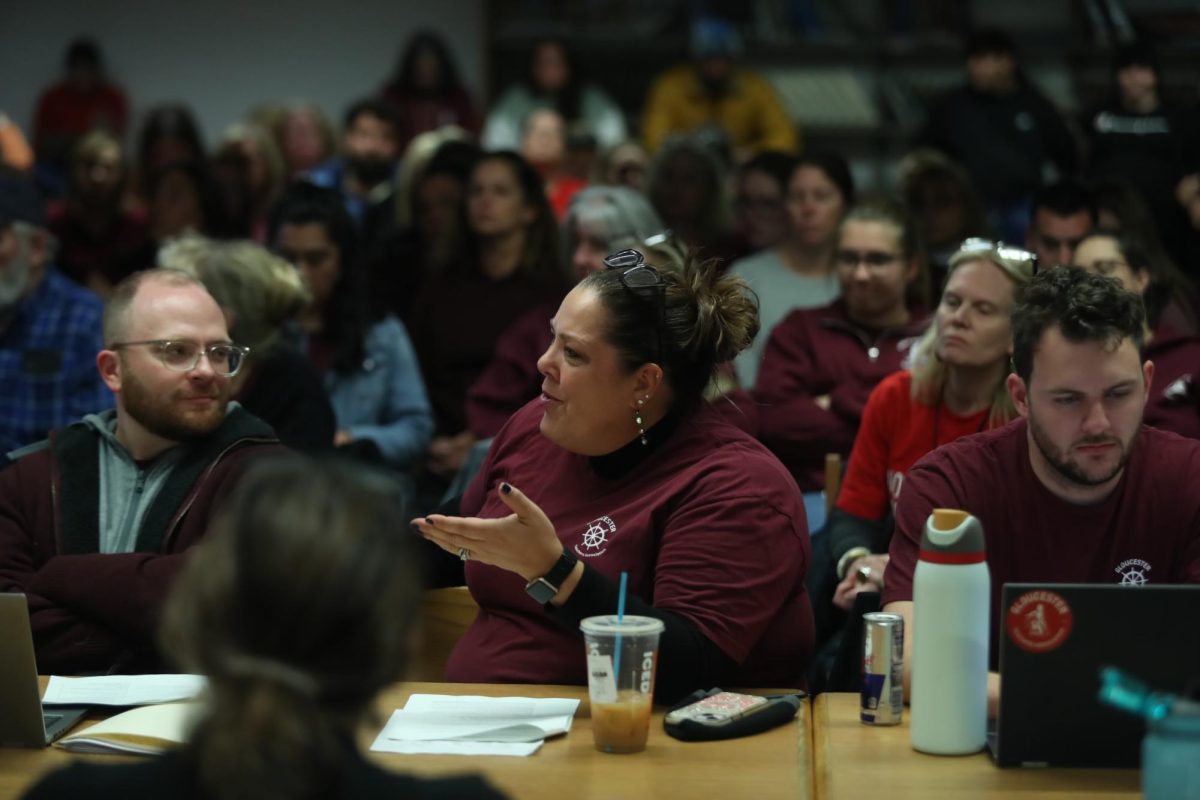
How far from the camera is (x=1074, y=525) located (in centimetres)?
219

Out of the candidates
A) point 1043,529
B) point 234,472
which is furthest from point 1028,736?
point 234,472

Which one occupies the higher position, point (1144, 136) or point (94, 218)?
point (1144, 136)

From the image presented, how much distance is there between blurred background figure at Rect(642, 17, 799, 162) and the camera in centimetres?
661

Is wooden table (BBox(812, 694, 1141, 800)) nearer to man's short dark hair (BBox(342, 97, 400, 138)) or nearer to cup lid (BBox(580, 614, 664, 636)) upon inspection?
cup lid (BBox(580, 614, 664, 636))

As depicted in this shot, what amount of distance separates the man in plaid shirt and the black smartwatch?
7.48 feet

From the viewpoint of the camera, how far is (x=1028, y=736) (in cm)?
175

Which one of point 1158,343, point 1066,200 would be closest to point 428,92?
point 1066,200

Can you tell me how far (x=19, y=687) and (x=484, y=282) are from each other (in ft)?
10.2

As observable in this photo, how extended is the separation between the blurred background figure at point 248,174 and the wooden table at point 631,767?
4355mm

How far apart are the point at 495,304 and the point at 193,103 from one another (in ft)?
12.0

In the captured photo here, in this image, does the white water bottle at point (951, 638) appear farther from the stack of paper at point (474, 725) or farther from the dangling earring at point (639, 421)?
the dangling earring at point (639, 421)

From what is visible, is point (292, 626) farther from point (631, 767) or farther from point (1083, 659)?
point (1083, 659)

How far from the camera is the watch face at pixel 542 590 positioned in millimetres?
2037

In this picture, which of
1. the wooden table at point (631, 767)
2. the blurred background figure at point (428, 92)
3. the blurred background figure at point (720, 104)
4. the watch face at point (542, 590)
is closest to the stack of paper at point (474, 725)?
the wooden table at point (631, 767)
